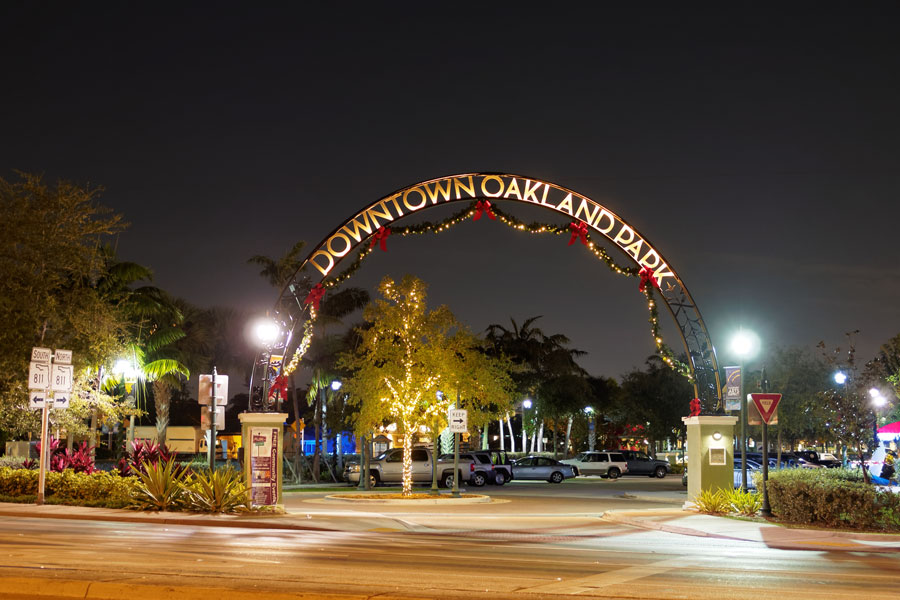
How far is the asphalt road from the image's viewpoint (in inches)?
407

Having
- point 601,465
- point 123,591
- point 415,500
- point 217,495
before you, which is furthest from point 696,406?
point 601,465

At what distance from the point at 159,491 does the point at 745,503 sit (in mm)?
14220

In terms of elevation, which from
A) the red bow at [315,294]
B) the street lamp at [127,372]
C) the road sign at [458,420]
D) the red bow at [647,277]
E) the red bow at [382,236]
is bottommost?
the road sign at [458,420]

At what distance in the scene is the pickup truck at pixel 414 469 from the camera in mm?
39844

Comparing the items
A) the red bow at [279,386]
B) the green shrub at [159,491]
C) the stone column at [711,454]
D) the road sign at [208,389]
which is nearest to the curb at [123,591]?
the green shrub at [159,491]

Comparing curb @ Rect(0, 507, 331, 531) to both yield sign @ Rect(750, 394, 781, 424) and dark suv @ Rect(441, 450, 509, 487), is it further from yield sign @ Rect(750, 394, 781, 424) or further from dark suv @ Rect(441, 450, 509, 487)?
dark suv @ Rect(441, 450, 509, 487)

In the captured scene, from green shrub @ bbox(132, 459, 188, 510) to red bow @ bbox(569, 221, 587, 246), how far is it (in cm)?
1199

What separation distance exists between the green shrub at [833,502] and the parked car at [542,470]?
25.3 meters

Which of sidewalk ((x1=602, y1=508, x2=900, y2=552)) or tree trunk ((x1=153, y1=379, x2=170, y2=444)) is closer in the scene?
sidewalk ((x1=602, y1=508, x2=900, y2=552))

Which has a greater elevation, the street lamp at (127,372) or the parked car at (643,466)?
the street lamp at (127,372)

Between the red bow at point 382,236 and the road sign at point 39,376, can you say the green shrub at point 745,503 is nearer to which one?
the red bow at point 382,236

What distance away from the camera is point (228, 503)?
21.8 meters

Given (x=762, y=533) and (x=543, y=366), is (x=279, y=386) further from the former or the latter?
(x=543, y=366)

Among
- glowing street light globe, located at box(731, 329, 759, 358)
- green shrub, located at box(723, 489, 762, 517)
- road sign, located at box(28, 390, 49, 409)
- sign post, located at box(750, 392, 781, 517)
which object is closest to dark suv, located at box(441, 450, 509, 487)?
green shrub, located at box(723, 489, 762, 517)
